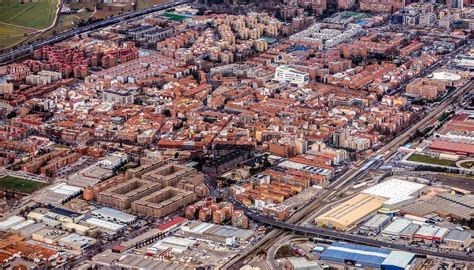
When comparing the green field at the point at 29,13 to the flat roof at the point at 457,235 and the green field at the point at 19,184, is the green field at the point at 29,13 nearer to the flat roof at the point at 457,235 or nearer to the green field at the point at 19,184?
the green field at the point at 19,184

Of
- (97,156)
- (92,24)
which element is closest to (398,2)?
(92,24)

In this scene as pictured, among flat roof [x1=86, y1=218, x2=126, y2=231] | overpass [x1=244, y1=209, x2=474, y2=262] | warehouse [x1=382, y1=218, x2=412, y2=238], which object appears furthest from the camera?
flat roof [x1=86, y1=218, x2=126, y2=231]

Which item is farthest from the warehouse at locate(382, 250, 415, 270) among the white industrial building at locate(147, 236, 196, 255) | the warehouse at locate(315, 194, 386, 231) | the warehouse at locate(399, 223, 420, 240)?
the white industrial building at locate(147, 236, 196, 255)

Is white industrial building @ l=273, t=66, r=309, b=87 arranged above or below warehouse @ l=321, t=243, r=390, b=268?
above

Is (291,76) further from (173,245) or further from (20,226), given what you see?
(20,226)

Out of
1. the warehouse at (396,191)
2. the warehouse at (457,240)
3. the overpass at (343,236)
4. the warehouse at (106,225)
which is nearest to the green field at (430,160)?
the warehouse at (396,191)

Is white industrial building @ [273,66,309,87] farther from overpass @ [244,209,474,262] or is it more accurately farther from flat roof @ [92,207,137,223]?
flat roof @ [92,207,137,223]

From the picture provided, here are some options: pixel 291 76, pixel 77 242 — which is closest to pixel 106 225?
pixel 77 242
